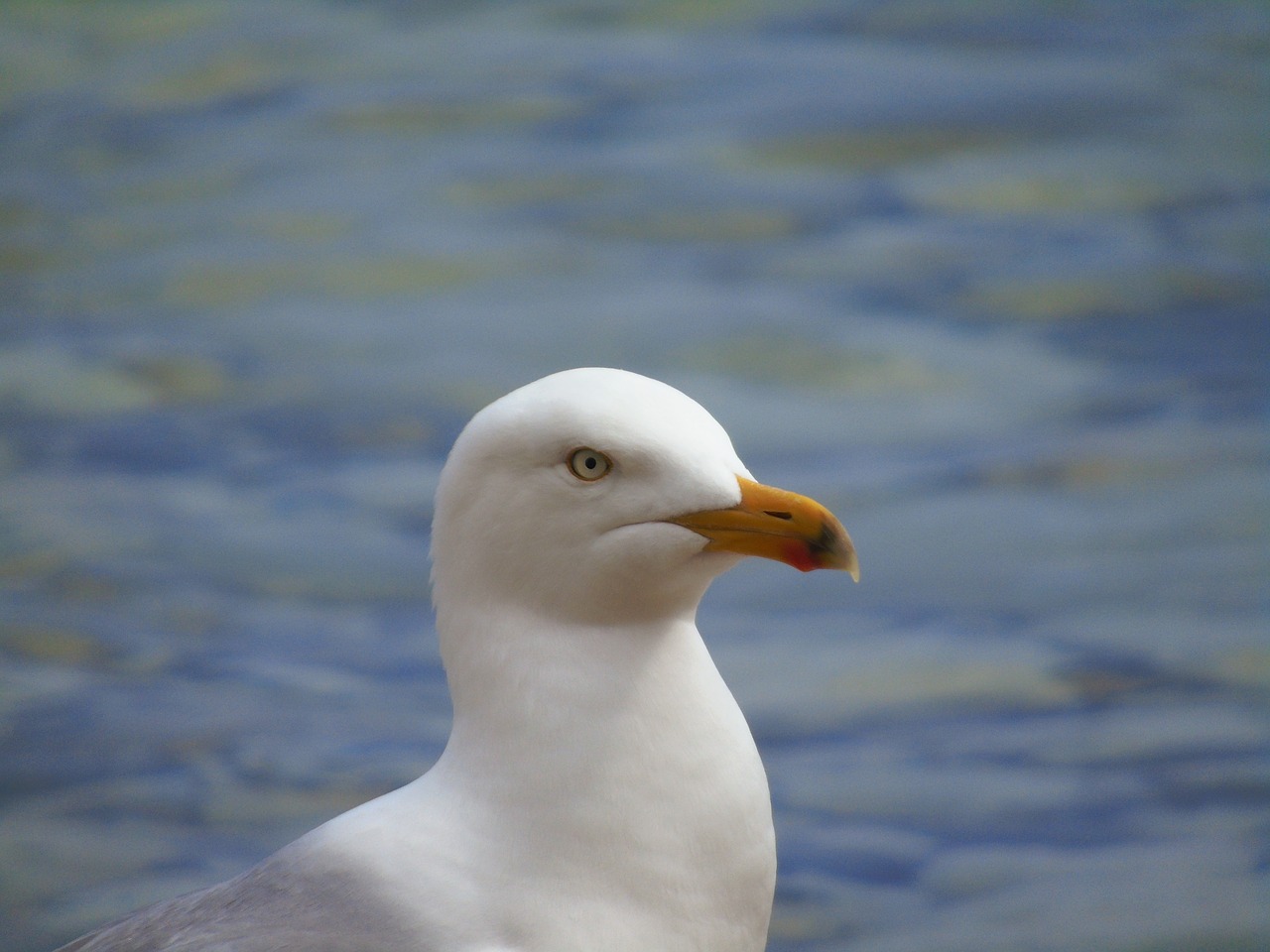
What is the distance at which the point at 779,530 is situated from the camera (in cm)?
173

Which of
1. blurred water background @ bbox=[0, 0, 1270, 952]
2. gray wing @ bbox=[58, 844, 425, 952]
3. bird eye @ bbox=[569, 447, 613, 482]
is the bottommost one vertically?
gray wing @ bbox=[58, 844, 425, 952]

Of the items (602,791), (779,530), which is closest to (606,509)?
(779,530)

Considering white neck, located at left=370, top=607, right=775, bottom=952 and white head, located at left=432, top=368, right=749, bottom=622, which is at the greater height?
white head, located at left=432, top=368, right=749, bottom=622

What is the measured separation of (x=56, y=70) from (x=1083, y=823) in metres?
4.75

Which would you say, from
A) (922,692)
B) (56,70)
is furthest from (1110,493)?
(56,70)

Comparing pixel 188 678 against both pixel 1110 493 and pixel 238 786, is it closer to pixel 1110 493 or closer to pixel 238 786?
pixel 238 786

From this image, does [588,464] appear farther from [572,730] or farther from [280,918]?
[280,918]

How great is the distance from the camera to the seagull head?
174 cm

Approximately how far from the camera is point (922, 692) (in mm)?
3775

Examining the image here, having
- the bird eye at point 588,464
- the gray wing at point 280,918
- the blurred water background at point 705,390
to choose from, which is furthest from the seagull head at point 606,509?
the blurred water background at point 705,390

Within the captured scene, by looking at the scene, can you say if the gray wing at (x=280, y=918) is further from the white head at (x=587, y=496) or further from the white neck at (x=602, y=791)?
the white head at (x=587, y=496)

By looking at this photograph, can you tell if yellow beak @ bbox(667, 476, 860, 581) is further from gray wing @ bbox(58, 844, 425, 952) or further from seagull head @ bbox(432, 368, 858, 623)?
gray wing @ bbox(58, 844, 425, 952)

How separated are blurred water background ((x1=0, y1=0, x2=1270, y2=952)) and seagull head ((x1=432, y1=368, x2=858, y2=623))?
1.43 m

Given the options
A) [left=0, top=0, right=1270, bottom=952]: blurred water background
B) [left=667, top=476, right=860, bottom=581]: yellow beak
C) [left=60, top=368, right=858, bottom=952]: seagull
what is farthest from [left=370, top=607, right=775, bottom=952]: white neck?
[left=0, top=0, right=1270, bottom=952]: blurred water background
